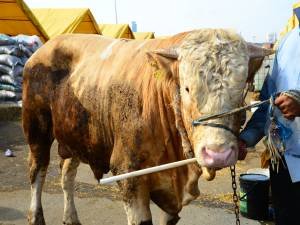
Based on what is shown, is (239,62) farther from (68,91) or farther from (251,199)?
(251,199)

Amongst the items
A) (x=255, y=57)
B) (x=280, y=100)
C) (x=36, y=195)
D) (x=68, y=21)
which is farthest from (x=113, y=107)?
(x=68, y=21)

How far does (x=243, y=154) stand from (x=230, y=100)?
514 mm

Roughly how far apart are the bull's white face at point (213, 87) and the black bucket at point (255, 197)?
7.66 feet

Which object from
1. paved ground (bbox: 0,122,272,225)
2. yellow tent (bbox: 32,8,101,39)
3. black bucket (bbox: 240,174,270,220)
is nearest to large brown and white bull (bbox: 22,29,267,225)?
paved ground (bbox: 0,122,272,225)

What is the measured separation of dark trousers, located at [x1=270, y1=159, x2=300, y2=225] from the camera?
2.89 meters

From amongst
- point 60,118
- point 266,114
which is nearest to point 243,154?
point 266,114

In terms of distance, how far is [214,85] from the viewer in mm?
2479

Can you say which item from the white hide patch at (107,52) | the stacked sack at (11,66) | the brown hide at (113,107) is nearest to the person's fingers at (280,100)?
the brown hide at (113,107)

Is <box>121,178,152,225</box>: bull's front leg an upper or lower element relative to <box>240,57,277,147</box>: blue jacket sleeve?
lower

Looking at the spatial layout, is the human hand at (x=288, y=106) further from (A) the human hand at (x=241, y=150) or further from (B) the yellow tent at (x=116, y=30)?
(B) the yellow tent at (x=116, y=30)

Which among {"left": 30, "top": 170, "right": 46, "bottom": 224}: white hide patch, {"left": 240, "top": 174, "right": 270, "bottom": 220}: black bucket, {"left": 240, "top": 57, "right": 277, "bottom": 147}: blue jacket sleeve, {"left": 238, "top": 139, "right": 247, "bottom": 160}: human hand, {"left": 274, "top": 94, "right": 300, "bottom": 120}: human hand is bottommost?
{"left": 240, "top": 174, "right": 270, "bottom": 220}: black bucket

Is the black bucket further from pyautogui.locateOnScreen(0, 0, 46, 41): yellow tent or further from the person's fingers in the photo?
pyautogui.locateOnScreen(0, 0, 46, 41): yellow tent

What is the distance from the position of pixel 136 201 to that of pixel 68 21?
14.0 m

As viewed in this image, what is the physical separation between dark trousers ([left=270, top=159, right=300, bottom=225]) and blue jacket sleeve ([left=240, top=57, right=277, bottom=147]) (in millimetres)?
250
